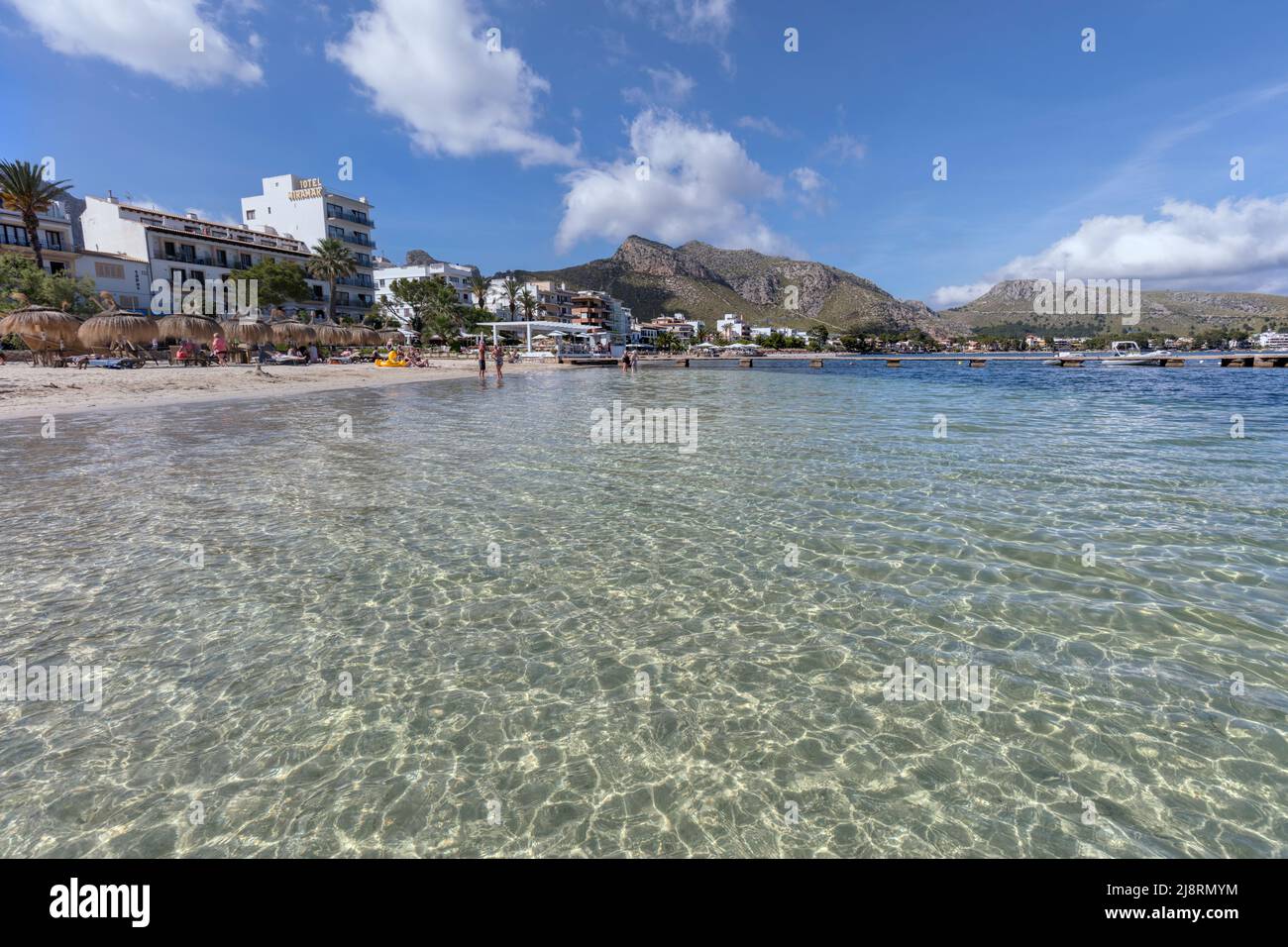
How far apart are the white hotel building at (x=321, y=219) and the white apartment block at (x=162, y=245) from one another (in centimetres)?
1211

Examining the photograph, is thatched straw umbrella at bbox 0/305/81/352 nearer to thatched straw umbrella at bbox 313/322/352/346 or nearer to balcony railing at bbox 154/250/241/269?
thatched straw umbrella at bbox 313/322/352/346

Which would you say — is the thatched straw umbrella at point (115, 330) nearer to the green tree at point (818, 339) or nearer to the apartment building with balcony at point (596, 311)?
the apartment building with balcony at point (596, 311)

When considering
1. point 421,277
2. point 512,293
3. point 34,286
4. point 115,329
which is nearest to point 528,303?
point 512,293

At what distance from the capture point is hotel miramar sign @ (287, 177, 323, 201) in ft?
286

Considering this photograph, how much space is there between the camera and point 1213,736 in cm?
443

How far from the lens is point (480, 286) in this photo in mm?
114562

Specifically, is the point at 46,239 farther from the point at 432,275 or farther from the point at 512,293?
the point at 512,293

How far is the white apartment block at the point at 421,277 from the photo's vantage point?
3844 inches

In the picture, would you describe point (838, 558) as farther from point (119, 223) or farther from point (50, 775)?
point (119, 223)

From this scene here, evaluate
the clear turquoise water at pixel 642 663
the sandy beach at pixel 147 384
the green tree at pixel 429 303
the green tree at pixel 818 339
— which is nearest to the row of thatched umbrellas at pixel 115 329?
the sandy beach at pixel 147 384

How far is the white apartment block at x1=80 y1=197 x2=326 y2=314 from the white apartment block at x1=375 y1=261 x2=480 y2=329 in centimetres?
2283

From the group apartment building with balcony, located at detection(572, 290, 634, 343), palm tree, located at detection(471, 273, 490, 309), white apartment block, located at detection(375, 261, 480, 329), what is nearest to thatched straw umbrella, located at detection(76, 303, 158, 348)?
white apartment block, located at detection(375, 261, 480, 329)

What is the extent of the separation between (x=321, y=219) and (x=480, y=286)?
1255 inches

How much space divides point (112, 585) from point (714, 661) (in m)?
7.15
